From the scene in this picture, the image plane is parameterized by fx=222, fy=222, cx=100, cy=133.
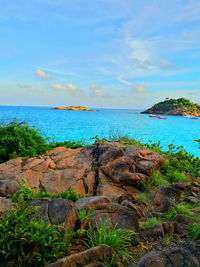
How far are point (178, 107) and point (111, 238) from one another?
8132cm

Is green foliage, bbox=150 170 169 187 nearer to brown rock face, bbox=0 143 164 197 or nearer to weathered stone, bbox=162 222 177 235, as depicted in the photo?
brown rock face, bbox=0 143 164 197

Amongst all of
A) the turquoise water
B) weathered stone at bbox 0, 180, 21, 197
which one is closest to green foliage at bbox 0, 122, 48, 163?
the turquoise water

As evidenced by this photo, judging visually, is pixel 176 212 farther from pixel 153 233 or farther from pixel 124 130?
pixel 124 130

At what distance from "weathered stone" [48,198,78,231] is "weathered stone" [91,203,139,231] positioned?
334 mm

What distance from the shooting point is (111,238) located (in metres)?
2.89

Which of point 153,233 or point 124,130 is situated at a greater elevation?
point 124,130

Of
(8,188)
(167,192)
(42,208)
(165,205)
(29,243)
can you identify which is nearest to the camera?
(29,243)

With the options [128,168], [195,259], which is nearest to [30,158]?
[128,168]

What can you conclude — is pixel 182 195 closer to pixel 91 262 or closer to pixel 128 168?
pixel 128 168

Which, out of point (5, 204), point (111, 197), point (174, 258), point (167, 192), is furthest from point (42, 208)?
point (167, 192)

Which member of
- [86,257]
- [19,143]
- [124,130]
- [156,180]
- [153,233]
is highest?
[19,143]

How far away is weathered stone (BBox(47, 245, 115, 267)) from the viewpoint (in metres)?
2.40

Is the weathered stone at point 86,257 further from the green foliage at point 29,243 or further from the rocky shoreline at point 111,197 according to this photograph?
the green foliage at point 29,243

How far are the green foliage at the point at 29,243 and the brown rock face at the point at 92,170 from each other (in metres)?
3.11
